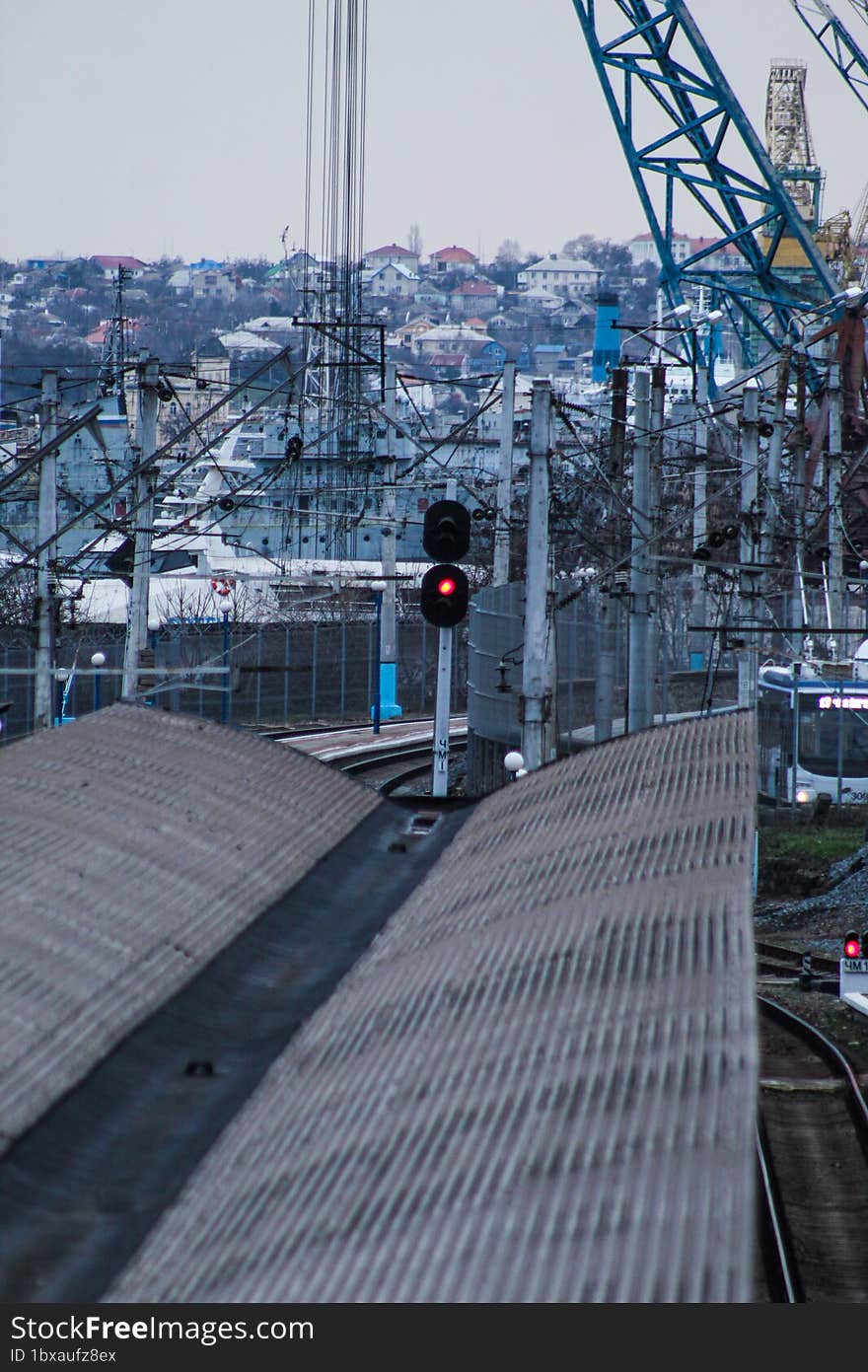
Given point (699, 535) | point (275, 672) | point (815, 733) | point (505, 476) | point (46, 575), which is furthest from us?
point (275, 672)

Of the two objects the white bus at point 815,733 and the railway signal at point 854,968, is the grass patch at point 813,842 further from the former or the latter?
the railway signal at point 854,968

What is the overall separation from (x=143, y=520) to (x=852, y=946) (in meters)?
10.5

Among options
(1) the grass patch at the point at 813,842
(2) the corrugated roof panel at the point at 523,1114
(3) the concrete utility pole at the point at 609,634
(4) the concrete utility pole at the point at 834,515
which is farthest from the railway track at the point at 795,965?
(2) the corrugated roof panel at the point at 523,1114

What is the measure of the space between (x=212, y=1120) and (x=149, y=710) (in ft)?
21.8

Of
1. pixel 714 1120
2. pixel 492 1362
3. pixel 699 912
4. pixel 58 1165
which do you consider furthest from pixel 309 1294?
pixel 699 912

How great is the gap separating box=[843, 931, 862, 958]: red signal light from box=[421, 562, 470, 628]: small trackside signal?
20.4 feet

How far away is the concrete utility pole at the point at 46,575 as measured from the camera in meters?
19.2

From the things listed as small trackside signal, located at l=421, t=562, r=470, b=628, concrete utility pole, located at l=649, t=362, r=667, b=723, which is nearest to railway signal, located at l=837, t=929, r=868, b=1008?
concrete utility pole, located at l=649, t=362, r=667, b=723

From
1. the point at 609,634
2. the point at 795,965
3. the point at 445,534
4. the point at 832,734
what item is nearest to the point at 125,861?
the point at 445,534

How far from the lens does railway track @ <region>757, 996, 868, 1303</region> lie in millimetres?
10773

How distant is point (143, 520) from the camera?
2152 cm

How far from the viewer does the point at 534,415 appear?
16.0 metres

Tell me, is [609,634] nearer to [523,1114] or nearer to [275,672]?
[275,672]

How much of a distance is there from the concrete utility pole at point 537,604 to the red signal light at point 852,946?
4250 millimetres
